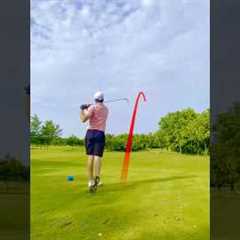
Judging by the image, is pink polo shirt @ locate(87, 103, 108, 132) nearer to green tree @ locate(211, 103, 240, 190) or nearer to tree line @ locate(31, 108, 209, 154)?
tree line @ locate(31, 108, 209, 154)

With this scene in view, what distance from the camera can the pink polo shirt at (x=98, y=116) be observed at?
6.06 metres

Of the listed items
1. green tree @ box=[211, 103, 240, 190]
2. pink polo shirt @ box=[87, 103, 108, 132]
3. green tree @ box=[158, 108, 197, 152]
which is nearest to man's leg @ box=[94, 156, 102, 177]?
pink polo shirt @ box=[87, 103, 108, 132]

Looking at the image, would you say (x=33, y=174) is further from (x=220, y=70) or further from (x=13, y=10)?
(x=220, y=70)

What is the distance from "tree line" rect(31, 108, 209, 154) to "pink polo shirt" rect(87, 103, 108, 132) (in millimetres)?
148

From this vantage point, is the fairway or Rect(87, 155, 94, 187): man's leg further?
Rect(87, 155, 94, 187): man's leg

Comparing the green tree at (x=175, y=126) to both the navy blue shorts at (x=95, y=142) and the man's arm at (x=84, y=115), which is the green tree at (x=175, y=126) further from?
the man's arm at (x=84, y=115)

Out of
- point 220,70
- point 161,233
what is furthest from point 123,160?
point 220,70

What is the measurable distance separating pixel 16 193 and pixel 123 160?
3796 millimetres

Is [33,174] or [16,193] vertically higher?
[33,174]

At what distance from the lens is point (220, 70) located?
299 inches

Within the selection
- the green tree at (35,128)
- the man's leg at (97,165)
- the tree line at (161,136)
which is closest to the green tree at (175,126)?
the tree line at (161,136)

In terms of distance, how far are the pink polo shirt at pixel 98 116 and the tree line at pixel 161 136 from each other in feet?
0.48

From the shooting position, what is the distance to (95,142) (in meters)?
6.11

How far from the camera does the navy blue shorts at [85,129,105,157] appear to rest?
20.0ft
